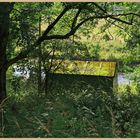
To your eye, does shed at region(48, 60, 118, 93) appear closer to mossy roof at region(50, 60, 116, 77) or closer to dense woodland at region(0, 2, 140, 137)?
mossy roof at region(50, 60, 116, 77)

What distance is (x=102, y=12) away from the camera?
10.1 meters

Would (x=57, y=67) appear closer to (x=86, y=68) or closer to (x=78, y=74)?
(x=78, y=74)

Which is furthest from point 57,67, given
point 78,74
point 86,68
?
point 86,68

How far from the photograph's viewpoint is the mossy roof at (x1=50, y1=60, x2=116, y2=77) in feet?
44.2

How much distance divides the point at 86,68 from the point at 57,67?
109 centimetres

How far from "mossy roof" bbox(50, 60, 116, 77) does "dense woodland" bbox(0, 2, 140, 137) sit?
17cm

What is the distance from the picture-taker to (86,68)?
14.0m

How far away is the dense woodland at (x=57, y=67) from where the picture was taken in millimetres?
5355

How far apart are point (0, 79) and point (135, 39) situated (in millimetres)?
4220

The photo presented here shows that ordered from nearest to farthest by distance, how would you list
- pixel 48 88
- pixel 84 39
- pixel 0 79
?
pixel 0 79
pixel 48 88
pixel 84 39

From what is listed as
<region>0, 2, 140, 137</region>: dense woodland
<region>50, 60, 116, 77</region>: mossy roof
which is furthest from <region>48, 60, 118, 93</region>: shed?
<region>0, 2, 140, 137</region>: dense woodland

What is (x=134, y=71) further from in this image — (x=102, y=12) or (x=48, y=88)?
(x=102, y=12)

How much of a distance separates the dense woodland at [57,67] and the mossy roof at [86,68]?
0.56 ft

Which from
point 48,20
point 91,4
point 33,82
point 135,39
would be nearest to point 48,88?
point 33,82
